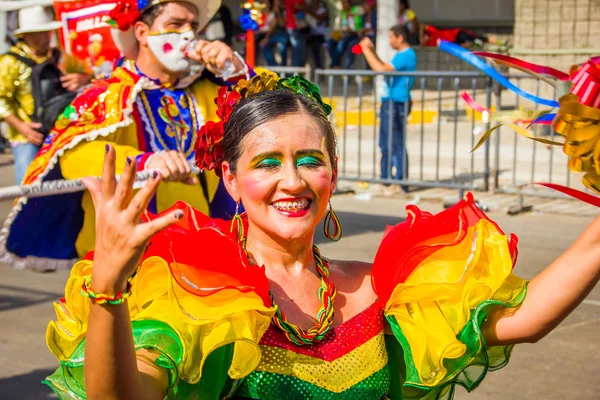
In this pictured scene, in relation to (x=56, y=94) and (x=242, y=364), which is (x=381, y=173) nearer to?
(x=56, y=94)

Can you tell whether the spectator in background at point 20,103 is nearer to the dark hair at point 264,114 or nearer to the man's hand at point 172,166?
the man's hand at point 172,166

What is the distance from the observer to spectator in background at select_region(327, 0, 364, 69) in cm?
1969

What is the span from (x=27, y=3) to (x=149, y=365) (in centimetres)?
683

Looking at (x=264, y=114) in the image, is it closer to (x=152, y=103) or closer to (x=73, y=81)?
(x=152, y=103)

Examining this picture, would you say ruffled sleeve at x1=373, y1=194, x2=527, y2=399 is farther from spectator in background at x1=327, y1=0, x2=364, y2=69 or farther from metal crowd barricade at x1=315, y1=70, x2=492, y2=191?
spectator in background at x1=327, y1=0, x2=364, y2=69

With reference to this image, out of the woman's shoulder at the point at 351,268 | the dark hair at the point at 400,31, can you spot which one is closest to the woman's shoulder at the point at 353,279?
the woman's shoulder at the point at 351,268

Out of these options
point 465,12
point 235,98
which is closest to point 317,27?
point 465,12

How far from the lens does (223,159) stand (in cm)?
279

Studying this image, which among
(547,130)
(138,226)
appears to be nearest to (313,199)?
(138,226)

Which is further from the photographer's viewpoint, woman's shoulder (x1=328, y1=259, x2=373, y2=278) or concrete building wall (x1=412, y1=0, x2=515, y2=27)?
concrete building wall (x1=412, y1=0, x2=515, y2=27)

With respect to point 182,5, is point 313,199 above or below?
below

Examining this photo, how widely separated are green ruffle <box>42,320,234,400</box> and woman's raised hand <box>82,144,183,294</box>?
0.33 metres

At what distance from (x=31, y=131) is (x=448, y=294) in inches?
215

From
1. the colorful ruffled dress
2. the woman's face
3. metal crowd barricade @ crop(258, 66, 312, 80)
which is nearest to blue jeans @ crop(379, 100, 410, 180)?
metal crowd barricade @ crop(258, 66, 312, 80)
